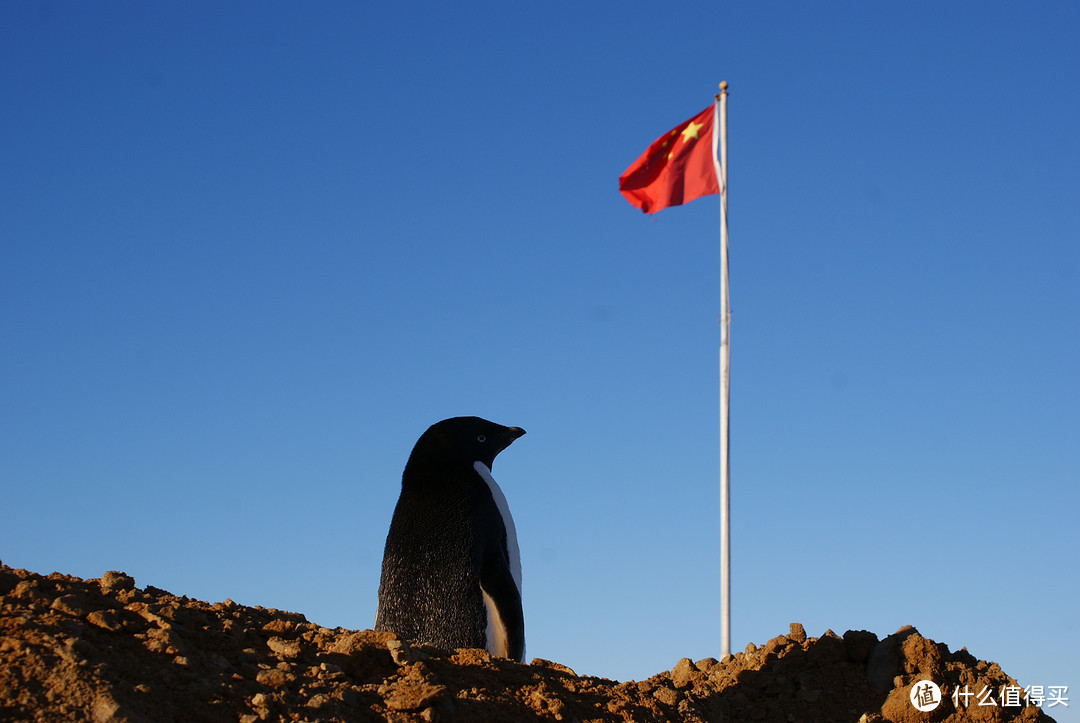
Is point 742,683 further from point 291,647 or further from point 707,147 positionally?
point 707,147

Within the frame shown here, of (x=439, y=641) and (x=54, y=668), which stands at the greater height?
(x=439, y=641)

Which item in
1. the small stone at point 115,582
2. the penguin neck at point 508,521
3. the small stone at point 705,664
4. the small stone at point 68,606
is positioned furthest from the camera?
the penguin neck at point 508,521

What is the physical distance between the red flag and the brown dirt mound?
390 inches

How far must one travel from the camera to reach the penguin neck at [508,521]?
9.76 meters

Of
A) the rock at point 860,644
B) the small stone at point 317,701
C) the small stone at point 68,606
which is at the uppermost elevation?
A: the rock at point 860,644

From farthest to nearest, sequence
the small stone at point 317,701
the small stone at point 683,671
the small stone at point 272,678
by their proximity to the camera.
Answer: the small stone at point 683,671, the small stone at point 272,678, the small stone at point 317,701

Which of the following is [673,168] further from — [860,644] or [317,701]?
[317,701]

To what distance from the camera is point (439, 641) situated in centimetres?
911

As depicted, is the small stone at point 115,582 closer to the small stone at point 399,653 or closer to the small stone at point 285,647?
the small stone at point 285,647

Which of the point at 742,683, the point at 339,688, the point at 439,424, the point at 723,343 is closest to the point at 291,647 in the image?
the point at 339,688

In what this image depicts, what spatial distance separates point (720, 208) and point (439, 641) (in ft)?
30.5

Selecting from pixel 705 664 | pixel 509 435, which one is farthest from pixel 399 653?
pixel 509 435

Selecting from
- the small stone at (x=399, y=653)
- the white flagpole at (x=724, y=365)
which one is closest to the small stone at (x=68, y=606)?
the small stone at (x=399, y=653)

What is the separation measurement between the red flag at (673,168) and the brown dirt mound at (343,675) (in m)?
9.90
